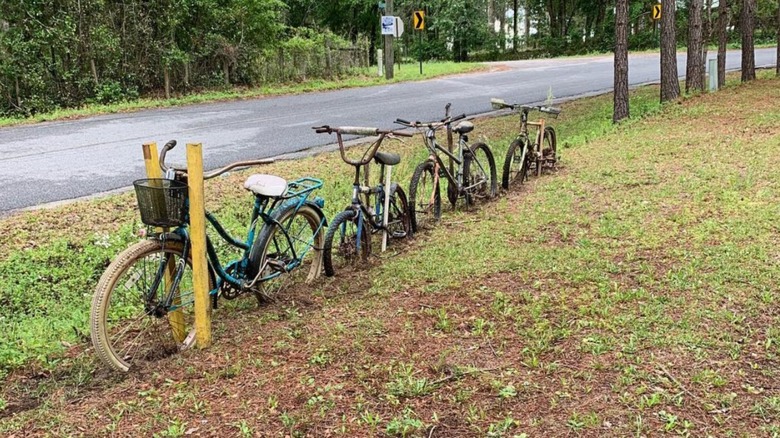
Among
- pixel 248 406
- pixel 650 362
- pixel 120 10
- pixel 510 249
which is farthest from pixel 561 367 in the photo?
pixel 120 10

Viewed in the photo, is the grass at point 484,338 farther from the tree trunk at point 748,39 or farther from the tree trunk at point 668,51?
the tree trunk at point 748,39

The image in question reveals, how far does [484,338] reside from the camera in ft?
11.5

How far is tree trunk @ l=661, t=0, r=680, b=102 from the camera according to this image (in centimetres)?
1221

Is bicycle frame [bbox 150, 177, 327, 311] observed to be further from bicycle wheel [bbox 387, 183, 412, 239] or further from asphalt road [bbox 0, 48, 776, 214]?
asphalt road [bbox 0, 48, 776, 214]

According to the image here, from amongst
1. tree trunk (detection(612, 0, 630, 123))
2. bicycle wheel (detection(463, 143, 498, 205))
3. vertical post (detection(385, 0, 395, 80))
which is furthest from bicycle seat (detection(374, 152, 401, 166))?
vertical post (detection(385, 0, 395, 80))

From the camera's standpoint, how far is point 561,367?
3.16 metres

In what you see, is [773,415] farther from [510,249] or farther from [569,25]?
[569,25]

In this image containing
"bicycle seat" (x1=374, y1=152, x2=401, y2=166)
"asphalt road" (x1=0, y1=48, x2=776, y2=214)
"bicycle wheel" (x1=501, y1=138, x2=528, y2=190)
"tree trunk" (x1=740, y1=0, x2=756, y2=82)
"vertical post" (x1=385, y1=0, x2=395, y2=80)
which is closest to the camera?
"bicycle seat" (x1=374, y1=152, x2=401, y2=166)

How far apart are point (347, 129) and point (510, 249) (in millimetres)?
1639

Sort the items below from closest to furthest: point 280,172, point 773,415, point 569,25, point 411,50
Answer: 1. point 773,415
2. point 280,172
3. point 411,50
4. point 569,25

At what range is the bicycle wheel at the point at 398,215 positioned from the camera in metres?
5.30

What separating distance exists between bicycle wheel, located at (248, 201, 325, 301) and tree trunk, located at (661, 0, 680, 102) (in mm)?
10356

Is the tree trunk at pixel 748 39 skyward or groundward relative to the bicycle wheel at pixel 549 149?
skyward

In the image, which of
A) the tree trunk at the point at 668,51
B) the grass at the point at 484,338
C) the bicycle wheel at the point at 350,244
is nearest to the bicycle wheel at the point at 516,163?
the grass at the point at 484,338
